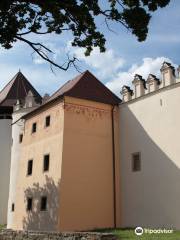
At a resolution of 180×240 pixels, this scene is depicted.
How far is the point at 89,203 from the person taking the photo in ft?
71.6

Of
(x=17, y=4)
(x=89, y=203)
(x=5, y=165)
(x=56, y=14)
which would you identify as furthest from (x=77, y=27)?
(x=5, y=165)

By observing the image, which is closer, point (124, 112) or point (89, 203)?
point (89, 203)

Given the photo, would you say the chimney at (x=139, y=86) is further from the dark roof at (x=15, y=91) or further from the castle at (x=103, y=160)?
the dark roof at (x=15, y=91)

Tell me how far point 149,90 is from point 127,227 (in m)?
7.39

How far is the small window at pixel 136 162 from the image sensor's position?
21.9m

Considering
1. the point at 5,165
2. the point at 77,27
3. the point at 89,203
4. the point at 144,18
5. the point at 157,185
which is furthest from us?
the point at 5,165

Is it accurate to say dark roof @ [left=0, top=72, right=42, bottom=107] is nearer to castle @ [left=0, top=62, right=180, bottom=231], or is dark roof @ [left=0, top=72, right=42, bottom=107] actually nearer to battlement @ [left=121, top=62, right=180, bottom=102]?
castle @ [left=0, top=62, right=180, bottom=231]

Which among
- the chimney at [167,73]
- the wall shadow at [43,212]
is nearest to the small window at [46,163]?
the wall shadow at [43,212]

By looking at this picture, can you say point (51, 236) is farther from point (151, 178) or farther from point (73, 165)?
point (151, 178)

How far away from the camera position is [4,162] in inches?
1310

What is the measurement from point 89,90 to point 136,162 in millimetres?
5633

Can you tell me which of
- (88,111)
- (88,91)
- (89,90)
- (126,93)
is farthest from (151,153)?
(89,90)

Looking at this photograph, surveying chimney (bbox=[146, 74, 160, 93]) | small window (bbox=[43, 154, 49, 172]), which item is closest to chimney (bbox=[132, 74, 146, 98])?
chimney (bbox=[146, 74, 160, 93])

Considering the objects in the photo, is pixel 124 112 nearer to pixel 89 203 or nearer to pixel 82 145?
pixel 82 145
